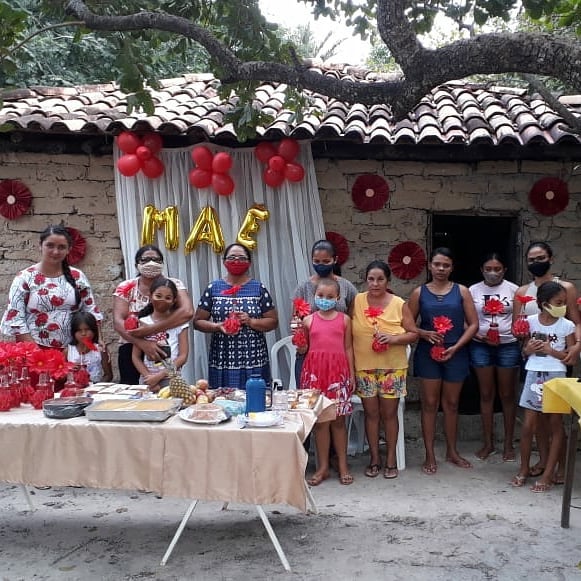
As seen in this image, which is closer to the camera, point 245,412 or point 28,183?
point 245,412

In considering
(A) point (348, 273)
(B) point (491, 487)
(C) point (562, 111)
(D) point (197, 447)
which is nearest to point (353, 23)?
(C) point (562, 111)

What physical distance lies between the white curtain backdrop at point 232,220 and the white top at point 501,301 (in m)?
1.54

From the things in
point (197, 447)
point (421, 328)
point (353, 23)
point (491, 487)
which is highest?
point (353, 23)

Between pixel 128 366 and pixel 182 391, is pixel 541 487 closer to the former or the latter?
pixel 182 391

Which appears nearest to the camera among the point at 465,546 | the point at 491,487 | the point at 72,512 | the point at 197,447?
the point at 197,447

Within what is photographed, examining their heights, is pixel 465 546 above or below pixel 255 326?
below

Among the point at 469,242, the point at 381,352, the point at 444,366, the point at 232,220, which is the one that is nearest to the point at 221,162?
the point at 232,220

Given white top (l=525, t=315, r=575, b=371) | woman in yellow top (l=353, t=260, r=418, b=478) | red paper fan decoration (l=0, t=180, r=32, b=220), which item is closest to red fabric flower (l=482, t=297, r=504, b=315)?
white top (l=525, t=315, r=575, b=371)

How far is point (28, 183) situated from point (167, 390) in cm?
312

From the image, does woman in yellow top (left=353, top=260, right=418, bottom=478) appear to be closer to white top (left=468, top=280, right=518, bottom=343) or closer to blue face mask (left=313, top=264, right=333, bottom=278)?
blue face mask (left=313, top=264, right=333, bottom=278)

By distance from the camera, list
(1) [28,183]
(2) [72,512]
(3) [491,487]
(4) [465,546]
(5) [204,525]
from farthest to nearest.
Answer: (1) [28,183] < (3) [491,487] < (2) [72,512] < (5) [204,525] < (4) [465,546]

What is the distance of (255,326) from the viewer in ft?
15.7

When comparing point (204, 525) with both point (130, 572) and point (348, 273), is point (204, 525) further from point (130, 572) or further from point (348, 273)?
point (348, 273)

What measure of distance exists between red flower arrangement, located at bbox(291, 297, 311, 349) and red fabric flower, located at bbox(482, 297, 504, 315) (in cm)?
151
